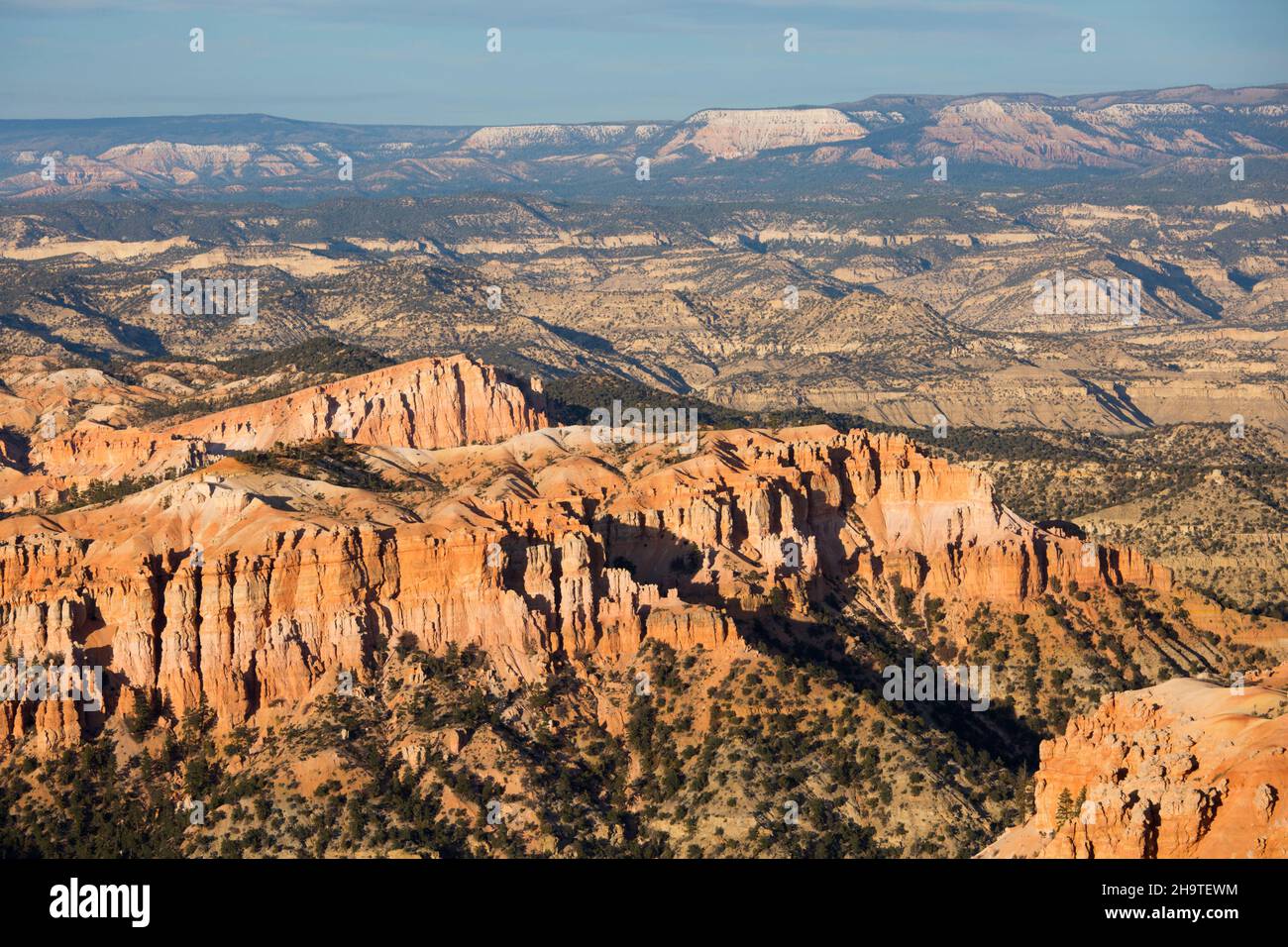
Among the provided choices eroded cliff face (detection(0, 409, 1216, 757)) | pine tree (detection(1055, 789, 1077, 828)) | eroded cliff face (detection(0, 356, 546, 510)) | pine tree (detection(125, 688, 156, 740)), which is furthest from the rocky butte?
eroded cliff face (detection(0, 356, 546, 510))

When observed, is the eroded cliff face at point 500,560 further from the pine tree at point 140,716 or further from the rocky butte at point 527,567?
the pine tree at point 140,716

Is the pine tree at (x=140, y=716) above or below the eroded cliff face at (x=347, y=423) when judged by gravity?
below

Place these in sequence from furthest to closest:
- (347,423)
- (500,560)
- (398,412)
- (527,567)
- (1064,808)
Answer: (398,412)
(347,423)
(527,567)
(500,560)
(1064,808)

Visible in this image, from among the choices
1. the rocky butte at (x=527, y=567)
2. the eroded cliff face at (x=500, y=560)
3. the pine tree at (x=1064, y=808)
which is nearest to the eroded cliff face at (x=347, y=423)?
the rocky butte at (x=527, y=567)

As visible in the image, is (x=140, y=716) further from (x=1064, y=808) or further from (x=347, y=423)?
(x=347, y=423)

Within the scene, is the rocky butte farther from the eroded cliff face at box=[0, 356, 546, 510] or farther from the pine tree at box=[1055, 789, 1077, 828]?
the eroded cliff face at box=[0, 356, 546, 510]

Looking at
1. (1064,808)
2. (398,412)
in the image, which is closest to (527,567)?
(1064,808)
